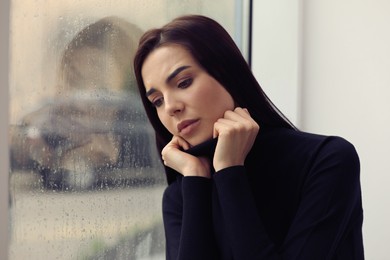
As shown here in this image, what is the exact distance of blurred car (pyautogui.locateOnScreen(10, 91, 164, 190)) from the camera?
3.50 ft

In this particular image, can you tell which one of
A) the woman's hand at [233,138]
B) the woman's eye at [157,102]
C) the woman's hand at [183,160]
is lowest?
the woman's hand at [183,160]

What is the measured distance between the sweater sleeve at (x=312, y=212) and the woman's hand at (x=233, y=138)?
0.8 inches

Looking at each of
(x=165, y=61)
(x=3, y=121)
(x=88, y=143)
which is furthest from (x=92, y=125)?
(x=165, y=61)

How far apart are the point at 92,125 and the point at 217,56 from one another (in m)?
0.45

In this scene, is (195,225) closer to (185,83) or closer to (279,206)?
(279,206)

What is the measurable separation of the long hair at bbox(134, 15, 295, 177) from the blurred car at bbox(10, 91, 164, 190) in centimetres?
27

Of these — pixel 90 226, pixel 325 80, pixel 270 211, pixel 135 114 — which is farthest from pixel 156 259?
pixel 325 80

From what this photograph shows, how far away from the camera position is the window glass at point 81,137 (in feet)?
3.45

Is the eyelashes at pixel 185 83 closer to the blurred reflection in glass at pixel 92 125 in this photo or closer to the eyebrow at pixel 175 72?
the eyebrow at pixel 175 72

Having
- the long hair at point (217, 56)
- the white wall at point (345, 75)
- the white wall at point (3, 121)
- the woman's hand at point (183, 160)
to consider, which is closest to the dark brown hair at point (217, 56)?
the long hair at point (217, 56)

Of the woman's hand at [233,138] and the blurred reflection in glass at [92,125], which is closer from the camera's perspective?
the woman's hand at [233,138]

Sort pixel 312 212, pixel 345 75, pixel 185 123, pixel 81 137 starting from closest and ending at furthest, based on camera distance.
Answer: pixel 312 212 < pixel 185 123 < pixel 81 137 < pixel 345 75

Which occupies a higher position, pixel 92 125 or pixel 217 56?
pixel 217 56

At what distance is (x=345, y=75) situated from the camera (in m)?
1.60
